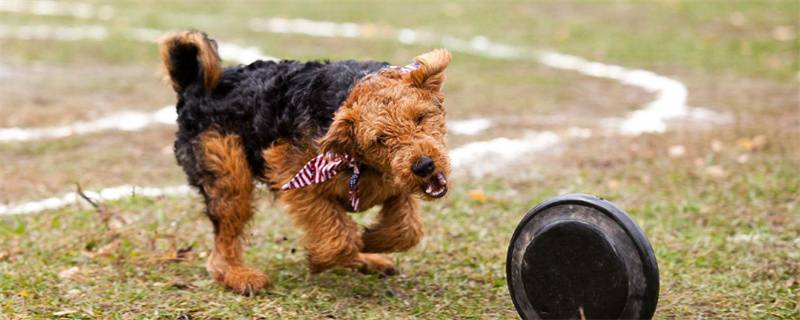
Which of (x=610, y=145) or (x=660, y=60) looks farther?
(x=660, y=60)

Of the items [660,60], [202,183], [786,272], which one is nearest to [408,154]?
[202,183]

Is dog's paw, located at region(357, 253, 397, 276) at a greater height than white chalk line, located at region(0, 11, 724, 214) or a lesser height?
lesser

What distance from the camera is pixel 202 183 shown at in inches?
221

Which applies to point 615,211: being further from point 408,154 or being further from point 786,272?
point 786,272

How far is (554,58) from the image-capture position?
14.9 m

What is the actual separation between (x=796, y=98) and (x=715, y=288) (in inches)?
270

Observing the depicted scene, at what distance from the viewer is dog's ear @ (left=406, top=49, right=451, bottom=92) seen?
15.6 ft

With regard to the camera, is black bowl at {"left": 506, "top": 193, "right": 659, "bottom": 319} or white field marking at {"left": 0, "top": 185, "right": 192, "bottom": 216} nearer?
black bowl at {"left": 506, "top": 193, "right": 659, "bottom": 319}

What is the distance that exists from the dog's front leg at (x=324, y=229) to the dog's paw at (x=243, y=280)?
0.30 metres

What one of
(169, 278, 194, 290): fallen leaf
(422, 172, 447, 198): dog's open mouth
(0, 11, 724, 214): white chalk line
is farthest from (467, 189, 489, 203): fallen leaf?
(422, 172, 447, 198): dog's open mouth

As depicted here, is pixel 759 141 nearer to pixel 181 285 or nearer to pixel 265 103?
pixel 265 103

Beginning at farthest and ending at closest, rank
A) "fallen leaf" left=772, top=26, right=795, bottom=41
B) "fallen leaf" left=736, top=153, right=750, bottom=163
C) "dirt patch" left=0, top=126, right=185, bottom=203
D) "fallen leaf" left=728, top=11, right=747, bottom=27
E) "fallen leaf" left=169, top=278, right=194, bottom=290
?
"fallen leaf" left=728, top=11, right=747, bottom=27 → "fallen leaf" left=772, top=26, right=795, bottom=41 → "fallen leaf" left=736, top=153, right=750, bottom=163 → "dirt patch" left=0, top=126, right=185, bottom=203 → "fallen leaf" left=169, top=278, right=194, bottom=290

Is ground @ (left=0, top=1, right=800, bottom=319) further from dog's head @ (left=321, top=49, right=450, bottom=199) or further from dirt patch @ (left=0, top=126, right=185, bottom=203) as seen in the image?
dog's head @ (left=321, top=49, right=450, bottom=199)

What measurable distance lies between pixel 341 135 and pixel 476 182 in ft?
11.5
